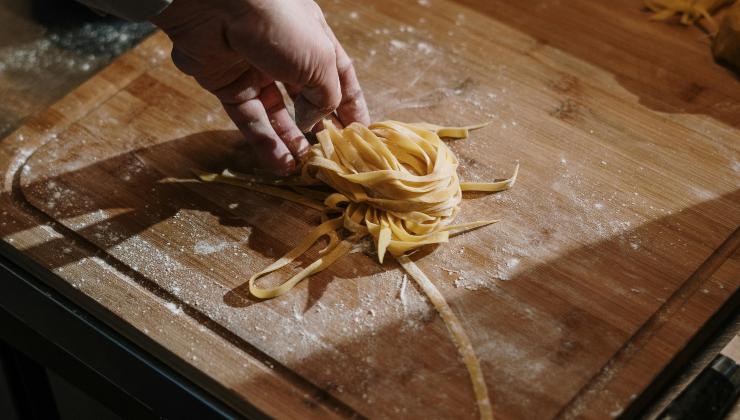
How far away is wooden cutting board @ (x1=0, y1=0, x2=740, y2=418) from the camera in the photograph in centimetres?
198

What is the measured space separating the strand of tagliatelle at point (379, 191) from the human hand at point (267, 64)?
84mm

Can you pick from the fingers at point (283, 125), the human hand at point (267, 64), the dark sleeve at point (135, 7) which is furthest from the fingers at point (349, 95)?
the dark sleeve at point (135, 7)

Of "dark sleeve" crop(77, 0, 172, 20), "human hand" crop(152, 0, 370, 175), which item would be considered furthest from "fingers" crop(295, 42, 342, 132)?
"dark sleeve" crop(77, 0, 172, 20)

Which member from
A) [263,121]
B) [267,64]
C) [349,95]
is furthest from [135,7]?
[349,95]

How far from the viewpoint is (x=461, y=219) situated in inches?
91.0

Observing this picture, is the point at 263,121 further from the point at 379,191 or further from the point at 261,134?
the point at 379,191

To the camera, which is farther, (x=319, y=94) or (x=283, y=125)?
(x=283, y=125)

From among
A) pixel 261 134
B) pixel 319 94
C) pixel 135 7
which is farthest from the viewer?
pixel 261 134

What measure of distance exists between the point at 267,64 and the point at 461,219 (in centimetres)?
68

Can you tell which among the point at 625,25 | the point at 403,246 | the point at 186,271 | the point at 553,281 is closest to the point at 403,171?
the point at 403,246

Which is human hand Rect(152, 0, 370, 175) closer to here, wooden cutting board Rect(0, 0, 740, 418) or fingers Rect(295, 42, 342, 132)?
fingers Rect(295, 42, 342, 132)

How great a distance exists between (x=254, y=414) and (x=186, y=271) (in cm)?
48

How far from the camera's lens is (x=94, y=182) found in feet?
8.02

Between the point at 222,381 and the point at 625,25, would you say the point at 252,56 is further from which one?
the point at 625,25
